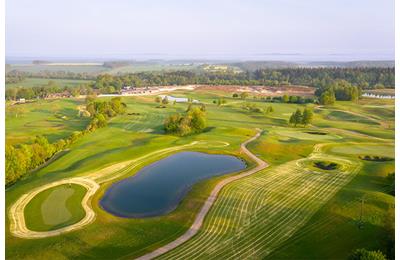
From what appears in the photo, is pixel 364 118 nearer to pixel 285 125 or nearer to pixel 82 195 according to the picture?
pixel 285 125

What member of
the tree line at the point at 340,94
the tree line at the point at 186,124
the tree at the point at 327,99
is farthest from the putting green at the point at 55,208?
the tree line at the point at 340,94

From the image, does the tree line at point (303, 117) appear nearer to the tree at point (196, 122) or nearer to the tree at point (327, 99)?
the tree at point (196, 122)

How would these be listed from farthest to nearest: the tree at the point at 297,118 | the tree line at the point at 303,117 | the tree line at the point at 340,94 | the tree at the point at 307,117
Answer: the tree line at the point at 340,94 < the tree at the point at 297,118 < the tree line at the point at 303,117 < the tree at the point at 307,117

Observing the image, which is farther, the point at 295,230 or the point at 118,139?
the point at 118,139

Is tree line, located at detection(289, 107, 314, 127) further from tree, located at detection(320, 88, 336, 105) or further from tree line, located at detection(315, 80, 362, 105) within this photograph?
tree line, located at detection(315, 80, 362, 105)

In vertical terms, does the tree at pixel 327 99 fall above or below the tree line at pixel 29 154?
above

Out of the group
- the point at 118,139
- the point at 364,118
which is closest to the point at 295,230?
the point at 118,139
